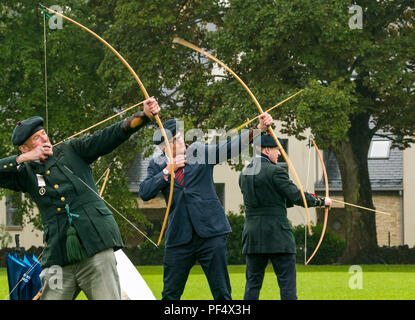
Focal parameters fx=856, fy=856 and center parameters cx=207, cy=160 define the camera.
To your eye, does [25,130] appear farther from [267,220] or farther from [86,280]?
[267,220]

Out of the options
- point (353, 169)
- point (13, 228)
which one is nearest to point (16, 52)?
point (353, 169)

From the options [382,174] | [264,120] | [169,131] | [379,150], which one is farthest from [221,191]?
[264,120]

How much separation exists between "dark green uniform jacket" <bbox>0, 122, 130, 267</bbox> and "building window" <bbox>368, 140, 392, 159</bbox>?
36425 millimetres

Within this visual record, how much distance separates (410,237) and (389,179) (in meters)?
2.85

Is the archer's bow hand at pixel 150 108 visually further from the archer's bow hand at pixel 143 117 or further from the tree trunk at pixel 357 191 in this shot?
the tree trunk at pixel 357 191

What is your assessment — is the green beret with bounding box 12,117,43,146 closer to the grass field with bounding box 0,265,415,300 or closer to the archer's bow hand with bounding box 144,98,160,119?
the archer's bow hand with bounding box 144,98,160,119

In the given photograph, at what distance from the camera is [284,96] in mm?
22844

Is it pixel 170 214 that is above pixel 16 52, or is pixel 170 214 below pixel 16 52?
below

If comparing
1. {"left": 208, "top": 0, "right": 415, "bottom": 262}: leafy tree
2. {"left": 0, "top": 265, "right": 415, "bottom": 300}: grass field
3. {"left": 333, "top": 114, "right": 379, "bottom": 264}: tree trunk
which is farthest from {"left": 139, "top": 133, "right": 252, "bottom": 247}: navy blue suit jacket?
{"left": 333, "top": 114, "right": 379, "bottom": 264}: tree trunk

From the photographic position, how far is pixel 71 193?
20.0 ft

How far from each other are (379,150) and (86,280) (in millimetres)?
37429

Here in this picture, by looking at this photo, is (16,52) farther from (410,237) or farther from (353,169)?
(410,237)

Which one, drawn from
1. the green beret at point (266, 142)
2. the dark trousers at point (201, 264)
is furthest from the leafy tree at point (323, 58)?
the dark trousers at point (201, 264)
